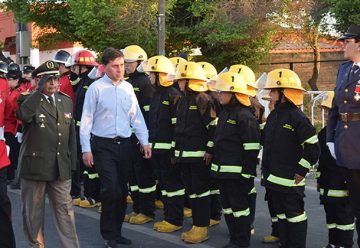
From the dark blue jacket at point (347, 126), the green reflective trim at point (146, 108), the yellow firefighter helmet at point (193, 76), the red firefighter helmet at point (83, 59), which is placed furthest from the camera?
the red firefighter helmet at point (83, 59)

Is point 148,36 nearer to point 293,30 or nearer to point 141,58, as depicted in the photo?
point 293,30

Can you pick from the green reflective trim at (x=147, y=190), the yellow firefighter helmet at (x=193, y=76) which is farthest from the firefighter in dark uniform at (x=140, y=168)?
the yellow firefighter helmet at (x=193, y=76)

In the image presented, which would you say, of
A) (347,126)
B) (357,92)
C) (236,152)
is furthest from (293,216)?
(357,92)

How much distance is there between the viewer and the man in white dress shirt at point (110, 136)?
6.63 m

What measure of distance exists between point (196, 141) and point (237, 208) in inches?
39.6

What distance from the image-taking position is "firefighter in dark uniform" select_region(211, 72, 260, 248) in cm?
655

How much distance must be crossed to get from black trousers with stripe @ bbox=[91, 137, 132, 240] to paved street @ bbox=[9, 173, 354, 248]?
385 millimetres

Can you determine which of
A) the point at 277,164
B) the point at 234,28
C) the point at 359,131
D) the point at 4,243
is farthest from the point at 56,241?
the point at 234,28

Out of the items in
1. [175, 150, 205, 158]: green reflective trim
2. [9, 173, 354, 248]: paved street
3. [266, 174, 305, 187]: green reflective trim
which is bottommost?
[9, 173, 354, 248]: paved street

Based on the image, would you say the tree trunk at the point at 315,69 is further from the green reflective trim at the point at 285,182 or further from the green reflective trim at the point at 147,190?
the green reflective trim at the point at 285,182

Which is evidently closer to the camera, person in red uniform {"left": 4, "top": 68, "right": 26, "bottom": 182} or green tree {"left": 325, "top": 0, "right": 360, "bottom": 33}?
person in red uniform {"left": 4, "top": 68, "right": 26, "bottom": 182}

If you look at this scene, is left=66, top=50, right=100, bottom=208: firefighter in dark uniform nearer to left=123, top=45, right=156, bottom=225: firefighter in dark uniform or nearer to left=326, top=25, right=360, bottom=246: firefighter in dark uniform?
left=123, top=45, right=156, bottom=225: firefighter in dark uniform

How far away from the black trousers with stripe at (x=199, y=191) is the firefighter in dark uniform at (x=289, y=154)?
1.00 meters

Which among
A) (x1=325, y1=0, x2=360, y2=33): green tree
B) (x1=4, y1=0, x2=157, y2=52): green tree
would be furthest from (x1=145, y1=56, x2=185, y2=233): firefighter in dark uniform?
(x1=325, y1=0, x2=360, y2=33): green tree
